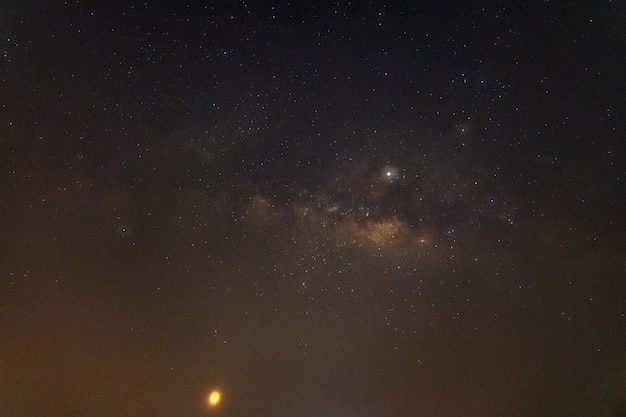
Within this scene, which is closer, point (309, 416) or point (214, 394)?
point (214, 394)

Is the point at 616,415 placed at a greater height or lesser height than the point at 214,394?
lesser

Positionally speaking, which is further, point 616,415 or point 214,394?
point 616,415

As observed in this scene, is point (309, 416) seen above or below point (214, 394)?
below

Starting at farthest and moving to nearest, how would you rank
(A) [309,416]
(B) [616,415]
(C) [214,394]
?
(B) [616,415] → (A) [309,416] → (C) [214,394]

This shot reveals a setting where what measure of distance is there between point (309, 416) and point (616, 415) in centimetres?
1039

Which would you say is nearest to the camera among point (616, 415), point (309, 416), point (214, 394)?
point (214, 394)

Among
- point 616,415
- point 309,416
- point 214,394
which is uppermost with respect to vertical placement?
point 214,394

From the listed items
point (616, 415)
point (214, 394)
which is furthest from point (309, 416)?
point (616, 415)

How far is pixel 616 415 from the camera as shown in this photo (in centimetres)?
1266

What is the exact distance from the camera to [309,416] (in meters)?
11.6

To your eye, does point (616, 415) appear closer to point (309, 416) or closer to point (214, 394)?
point (309, 416)

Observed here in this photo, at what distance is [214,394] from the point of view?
10609 mm

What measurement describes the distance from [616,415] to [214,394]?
13272 mm
